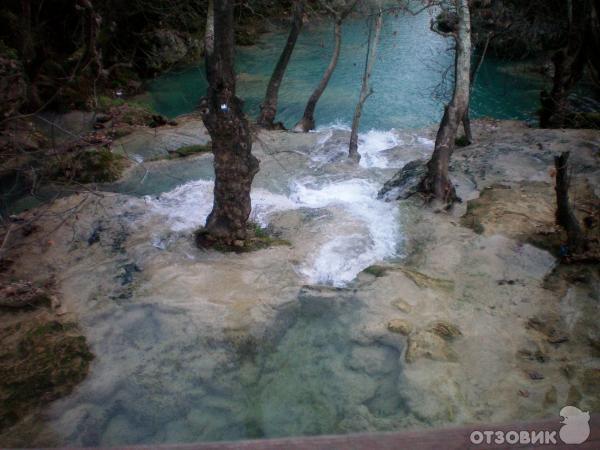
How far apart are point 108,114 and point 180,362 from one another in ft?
31.0

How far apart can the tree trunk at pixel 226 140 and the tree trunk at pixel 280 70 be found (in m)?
6.36

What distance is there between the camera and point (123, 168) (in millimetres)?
9250

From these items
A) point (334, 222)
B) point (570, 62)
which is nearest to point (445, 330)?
point (334, 222)

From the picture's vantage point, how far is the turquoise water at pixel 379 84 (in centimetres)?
1398

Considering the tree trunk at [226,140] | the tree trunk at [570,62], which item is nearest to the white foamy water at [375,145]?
the tree trunk at [570,62]

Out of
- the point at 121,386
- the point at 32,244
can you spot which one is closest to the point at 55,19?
the point at 32,244

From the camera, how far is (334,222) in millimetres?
7160

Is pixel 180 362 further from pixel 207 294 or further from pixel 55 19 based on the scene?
pixel 55 19

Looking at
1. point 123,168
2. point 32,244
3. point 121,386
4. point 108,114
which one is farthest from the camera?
point 108,114

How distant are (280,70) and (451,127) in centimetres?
557

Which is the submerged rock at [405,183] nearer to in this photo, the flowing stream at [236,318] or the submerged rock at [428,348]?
the flowing stream at [236,318]

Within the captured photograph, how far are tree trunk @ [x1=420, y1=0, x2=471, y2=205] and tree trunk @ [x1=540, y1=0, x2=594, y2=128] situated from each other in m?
3.70

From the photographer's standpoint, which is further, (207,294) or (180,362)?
(207,294)

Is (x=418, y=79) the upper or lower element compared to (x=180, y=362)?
upper
